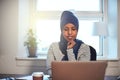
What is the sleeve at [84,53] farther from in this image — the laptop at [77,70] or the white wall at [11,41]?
the white wall at [11,41]

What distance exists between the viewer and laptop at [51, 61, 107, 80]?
1.63m

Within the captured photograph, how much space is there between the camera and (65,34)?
2520mm

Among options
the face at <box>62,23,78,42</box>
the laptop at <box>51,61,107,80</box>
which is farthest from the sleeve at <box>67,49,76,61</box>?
the laptop at <box>51,61,107,80</box>

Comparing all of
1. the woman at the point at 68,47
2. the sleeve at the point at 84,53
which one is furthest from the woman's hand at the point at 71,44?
the sleeve at the point at 84,53

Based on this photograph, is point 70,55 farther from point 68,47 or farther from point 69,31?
point 69,31

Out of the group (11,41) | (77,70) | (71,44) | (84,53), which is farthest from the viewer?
(11,41)

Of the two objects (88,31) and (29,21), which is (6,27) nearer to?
(29,21)

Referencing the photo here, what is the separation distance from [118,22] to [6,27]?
1511 millimetres

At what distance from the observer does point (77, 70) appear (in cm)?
165

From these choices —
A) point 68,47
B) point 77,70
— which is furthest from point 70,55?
point 77,70

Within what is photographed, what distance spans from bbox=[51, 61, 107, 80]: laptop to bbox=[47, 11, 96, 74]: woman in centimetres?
78

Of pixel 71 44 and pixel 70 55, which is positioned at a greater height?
pixel 71 44

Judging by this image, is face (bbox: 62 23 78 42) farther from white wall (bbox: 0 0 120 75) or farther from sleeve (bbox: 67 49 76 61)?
white wall (bbox: 0 0 120 75)

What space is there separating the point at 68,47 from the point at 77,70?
891 mm
